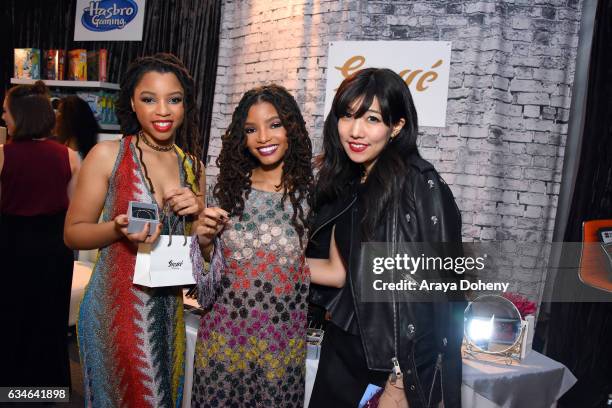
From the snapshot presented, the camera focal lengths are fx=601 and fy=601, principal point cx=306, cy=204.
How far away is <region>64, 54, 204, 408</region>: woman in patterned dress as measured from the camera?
190 centimetres

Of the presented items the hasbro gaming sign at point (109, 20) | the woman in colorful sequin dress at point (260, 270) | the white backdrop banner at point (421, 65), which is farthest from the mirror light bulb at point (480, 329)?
the hasbro gaming sign at point (109, 20)

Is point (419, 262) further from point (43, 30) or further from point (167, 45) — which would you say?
point (43, 30)

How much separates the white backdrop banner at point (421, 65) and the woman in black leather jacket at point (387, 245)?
Result: 8.50 ft

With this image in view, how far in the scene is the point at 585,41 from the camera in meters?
4.05

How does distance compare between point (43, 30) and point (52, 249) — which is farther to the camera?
point (43, 30)

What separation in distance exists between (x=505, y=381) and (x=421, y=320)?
0.91m

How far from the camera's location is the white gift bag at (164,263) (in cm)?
181

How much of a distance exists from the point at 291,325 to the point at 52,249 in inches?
78.3

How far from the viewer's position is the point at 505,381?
2.26 m

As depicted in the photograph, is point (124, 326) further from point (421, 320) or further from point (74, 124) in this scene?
point (74, 124)

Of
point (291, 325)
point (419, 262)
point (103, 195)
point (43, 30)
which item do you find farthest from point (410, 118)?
point (43, 30)

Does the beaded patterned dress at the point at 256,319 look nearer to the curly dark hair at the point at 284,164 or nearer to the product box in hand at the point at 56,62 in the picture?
the curly dark hair at the point at 284,164

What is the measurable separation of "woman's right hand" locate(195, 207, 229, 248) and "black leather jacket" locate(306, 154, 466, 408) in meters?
0.43

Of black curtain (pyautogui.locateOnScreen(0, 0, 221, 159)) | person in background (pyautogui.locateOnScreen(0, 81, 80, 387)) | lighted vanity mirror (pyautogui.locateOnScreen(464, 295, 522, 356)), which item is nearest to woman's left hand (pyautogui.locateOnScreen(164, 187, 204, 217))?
lighted vanity mirror (pyautogui.locateOnScreen(464, 295, 522, 356))
